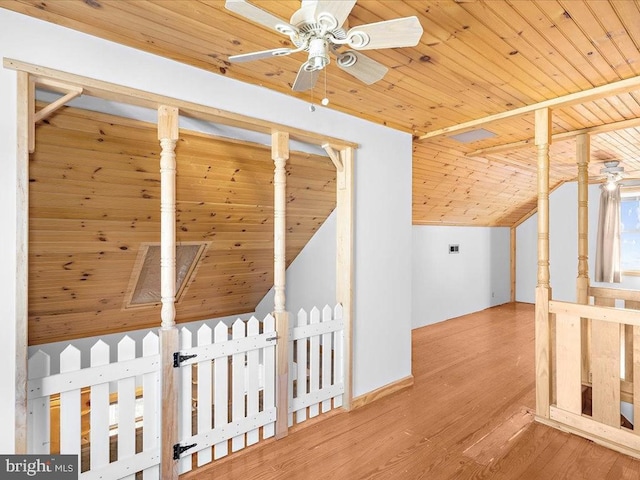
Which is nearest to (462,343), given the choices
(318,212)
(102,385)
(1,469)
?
(318,212)

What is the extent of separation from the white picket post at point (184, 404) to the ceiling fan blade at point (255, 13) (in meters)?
1.64

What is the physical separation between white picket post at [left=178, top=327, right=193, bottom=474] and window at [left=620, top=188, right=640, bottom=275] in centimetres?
709

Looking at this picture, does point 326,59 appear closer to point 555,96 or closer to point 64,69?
point 64,69

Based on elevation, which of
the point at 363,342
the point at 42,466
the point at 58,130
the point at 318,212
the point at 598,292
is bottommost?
the point at 42,466

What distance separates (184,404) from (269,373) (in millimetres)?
581

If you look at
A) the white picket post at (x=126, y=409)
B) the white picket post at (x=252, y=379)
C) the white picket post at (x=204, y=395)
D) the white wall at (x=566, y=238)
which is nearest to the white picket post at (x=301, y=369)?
the white picket post at (x=252, y=379)

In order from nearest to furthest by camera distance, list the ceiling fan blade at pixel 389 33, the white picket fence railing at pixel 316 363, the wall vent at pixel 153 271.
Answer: the ceiling fan blade at pixel 389 33 < the white picket fence railing at pixel 316 363 < the wall vent at pixel 153 271

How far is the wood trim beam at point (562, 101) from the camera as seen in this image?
237 cm

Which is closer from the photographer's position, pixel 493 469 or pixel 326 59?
pixel 326 59

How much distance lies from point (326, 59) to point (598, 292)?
3.27m

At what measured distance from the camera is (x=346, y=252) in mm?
2938

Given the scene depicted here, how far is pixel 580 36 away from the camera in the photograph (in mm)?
1879

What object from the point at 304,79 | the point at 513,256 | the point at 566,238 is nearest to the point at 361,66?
the point at 304,79

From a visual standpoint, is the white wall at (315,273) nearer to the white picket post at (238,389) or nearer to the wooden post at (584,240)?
the white picket post at (238,389)
